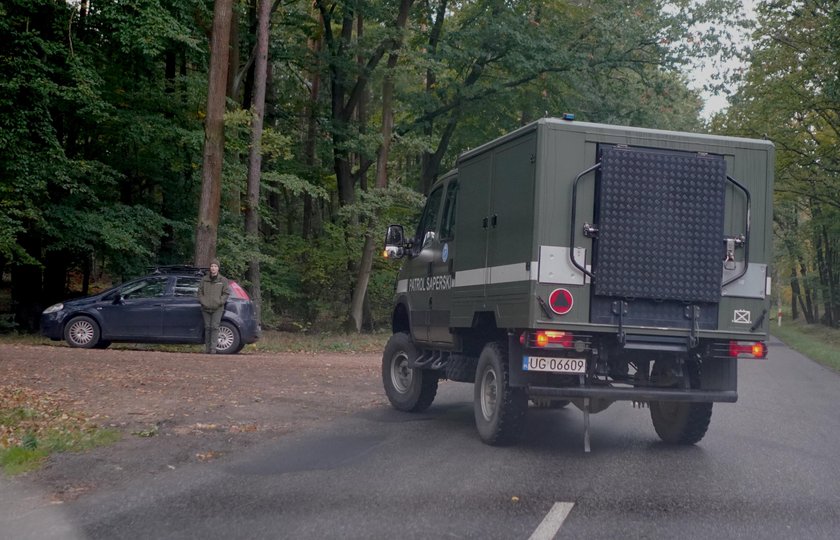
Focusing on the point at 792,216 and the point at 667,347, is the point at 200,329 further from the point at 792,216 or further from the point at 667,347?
the point at 792,216

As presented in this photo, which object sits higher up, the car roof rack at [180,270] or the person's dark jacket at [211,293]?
the car roof rack at [180,270]

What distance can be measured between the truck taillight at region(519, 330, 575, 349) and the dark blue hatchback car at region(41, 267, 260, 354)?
12.9 metres

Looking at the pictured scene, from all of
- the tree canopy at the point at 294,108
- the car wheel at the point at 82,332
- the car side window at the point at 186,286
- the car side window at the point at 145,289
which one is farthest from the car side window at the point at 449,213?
the tree canopy at the point at 294,108

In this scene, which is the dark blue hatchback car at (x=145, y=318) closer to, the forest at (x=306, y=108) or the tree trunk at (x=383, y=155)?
the forest at (x=306, y=108)

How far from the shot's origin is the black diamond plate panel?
28.3 ft

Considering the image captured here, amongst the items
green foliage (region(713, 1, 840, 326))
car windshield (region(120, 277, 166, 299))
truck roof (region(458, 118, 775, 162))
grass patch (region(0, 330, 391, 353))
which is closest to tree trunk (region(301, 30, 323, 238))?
grass patch (region(0, 330, 391, 353))

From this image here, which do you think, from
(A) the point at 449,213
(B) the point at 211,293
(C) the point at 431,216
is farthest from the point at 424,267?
(B) the point at 211,293

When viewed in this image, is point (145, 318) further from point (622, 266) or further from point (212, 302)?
point (622, 266)

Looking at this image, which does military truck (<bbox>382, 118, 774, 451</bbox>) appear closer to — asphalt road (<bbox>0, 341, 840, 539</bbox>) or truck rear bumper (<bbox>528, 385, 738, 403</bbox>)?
truck rear bumper (<bbox>528, 385, 738, 403</bbox>)

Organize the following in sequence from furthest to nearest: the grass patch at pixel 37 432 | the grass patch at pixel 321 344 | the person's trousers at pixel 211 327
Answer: the grass patch at pixel 321 344, the person's trousers at pixel 211 327, the grass patch at pixel 37 432

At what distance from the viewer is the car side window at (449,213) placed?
10.8m

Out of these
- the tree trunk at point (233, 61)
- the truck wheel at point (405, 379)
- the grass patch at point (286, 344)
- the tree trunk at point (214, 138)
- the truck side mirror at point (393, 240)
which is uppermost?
the tree trunk at point (233, 61)

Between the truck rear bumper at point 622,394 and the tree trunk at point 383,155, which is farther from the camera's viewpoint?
the tree trunk at point 383,155

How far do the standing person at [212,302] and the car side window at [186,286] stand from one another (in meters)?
0.83
